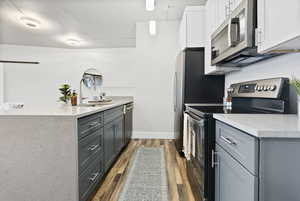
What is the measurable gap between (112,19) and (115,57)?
162 centimetres

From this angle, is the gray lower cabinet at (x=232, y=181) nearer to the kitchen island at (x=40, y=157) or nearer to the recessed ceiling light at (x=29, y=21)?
the kitchen island at (x=40, y=157)

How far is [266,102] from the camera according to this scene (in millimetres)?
1553

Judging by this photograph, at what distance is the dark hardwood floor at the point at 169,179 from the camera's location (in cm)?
182

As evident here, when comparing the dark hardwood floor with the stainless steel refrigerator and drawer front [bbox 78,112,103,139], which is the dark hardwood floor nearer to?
drawer front [bbox 78,112,103,139]

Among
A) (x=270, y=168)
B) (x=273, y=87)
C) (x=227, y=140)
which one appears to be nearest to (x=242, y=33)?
(x=273, y=87)

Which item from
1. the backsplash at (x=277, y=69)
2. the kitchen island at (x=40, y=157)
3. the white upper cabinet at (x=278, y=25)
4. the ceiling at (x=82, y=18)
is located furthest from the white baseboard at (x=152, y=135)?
the white upper cabinet at (x=278, y=25)

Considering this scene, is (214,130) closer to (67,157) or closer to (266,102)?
(266,102)

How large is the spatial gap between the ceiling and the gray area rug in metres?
2.77

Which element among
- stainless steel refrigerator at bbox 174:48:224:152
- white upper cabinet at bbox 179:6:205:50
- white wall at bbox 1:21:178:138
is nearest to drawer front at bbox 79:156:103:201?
stainless steel refrigerator at bbox 174:48:224:152

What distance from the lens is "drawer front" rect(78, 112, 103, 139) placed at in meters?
1.53

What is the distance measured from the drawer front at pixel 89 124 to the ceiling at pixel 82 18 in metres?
2.36

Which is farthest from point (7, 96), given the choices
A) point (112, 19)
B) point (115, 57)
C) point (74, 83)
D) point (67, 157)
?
point (67, 157)

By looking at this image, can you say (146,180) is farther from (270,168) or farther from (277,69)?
(277,69)

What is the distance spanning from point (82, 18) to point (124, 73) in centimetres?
189
